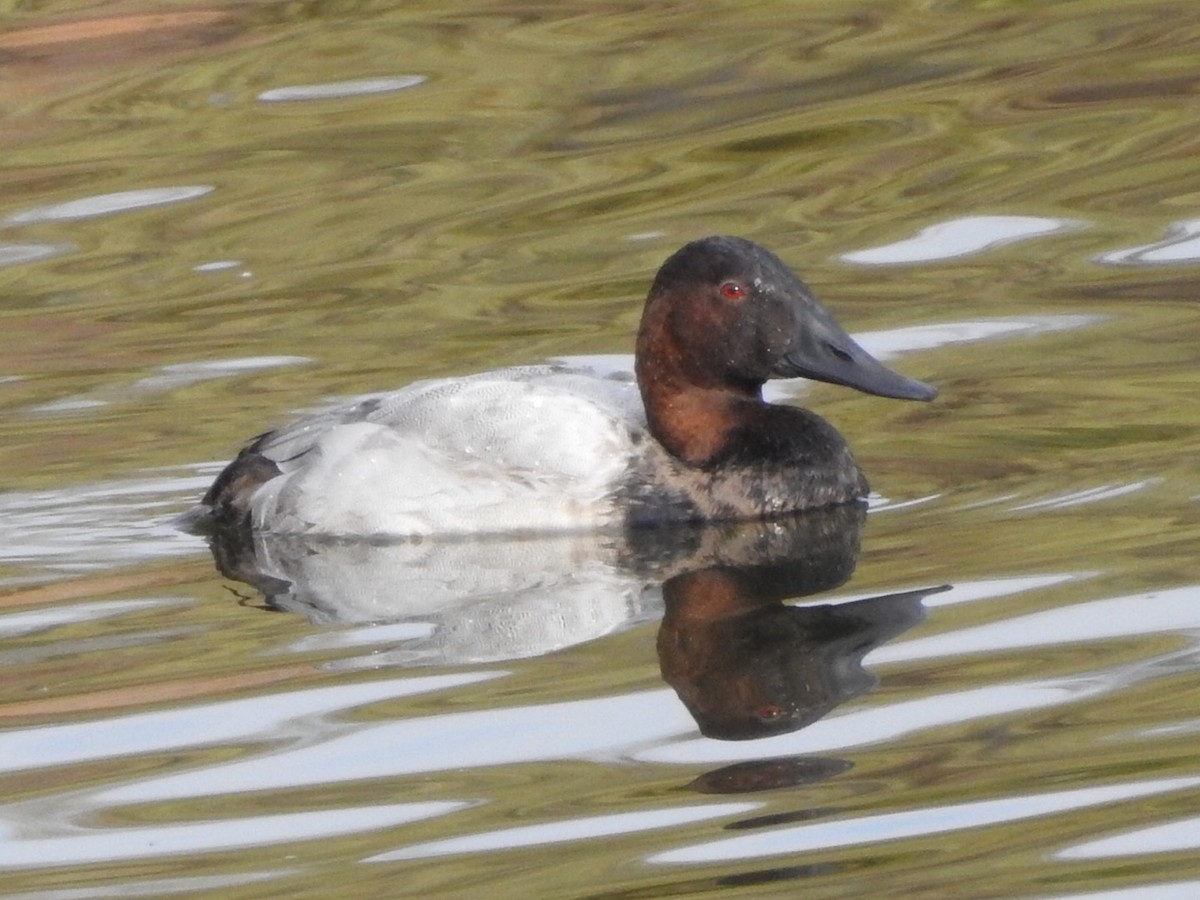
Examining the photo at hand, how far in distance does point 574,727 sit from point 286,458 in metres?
2.54

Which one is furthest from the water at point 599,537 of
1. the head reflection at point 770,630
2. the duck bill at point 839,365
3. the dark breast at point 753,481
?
the duck bill at point 839,365

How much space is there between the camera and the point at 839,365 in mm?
7613

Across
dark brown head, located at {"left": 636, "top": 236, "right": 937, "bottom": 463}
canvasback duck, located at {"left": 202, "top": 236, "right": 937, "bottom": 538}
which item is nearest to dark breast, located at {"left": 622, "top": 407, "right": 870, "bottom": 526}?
canvasback duck, located at {"left": 202, "top": 236, "right": 937, "bottom": 538}

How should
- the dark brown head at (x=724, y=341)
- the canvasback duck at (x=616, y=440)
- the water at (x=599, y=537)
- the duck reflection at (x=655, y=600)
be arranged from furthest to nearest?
the dark brown head at (x=724, y=341), the canvasback duck at (x=616, y=440), the duck reflection at (x=655, y=600), the water at (x=599, y=537)

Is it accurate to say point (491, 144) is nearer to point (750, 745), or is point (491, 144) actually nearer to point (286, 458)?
point (286, 458)

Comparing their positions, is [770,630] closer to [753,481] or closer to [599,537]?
[599,537]

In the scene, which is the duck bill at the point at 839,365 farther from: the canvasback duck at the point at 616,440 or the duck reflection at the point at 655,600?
the duck reflection at the point at 655,600

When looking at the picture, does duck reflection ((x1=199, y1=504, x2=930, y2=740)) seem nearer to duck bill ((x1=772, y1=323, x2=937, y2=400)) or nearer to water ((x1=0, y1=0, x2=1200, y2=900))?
water ((x1=0, y1=0, x2=1200, y2=900))

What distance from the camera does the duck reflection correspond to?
5613mm

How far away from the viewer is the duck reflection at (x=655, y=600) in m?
5.61

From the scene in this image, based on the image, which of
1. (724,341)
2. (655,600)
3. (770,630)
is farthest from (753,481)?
(770,630)

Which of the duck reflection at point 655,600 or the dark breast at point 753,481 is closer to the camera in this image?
the duck reflection at point 655,600

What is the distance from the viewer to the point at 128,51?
13.8m

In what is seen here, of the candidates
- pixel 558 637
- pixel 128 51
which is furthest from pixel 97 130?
pixel 558 637
